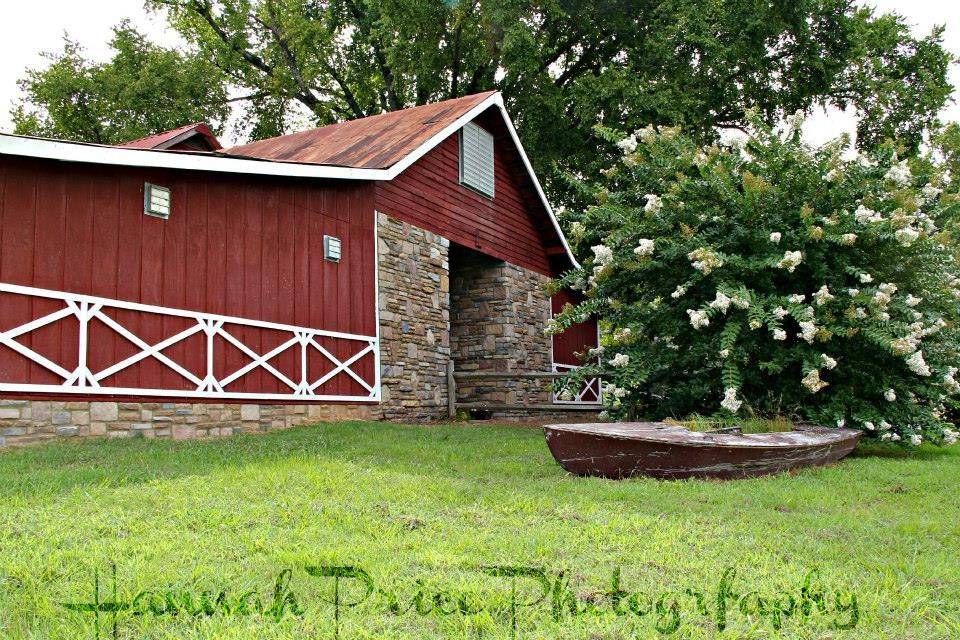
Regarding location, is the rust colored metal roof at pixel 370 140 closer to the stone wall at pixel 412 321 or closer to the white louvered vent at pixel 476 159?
the white louvered vent at pixel 476 159

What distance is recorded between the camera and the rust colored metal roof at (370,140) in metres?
13.0

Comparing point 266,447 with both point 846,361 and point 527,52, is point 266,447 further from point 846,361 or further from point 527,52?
point 527,52

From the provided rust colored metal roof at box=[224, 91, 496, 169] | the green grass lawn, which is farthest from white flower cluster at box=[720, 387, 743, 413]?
rust colored metal roof at box=[224, 91, 496, 169]

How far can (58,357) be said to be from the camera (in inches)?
331

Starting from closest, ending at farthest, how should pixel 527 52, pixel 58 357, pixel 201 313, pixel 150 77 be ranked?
pixel 58 357 < pixel 201 313 < pixel 527 52 < pixel 150 77

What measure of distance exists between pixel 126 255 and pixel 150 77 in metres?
17.3

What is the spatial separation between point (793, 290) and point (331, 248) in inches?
242

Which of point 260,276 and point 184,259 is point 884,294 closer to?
point 260,276

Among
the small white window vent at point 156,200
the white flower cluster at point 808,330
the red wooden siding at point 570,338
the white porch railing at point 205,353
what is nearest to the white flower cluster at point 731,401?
the white flower cluster at point 808,330

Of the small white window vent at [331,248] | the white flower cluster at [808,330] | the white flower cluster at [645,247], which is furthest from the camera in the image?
the small white window vent at [331,248]

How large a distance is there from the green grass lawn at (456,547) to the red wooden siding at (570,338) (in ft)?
34.5

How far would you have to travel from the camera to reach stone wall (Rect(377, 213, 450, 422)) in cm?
1267

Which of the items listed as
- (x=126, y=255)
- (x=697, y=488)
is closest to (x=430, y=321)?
(x=126, y=255)

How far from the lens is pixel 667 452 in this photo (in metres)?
6.73
